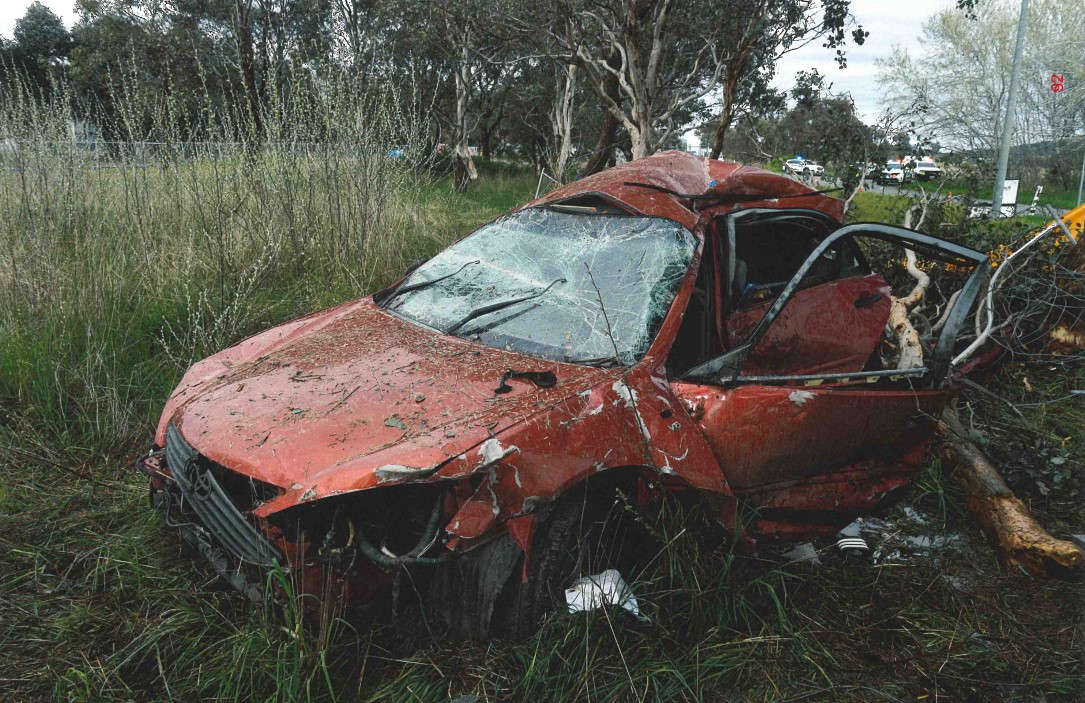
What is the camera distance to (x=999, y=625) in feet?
8.77

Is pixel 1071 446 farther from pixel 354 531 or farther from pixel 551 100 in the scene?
pixel 551 100

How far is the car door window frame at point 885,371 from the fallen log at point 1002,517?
0.79 m

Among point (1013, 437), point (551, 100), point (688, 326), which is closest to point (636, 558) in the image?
point (688, 326)

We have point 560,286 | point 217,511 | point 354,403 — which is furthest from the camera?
point 560,286

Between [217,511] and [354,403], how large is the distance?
1.72 ft

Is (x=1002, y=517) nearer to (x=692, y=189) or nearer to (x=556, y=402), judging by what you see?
(x=692, y=189)

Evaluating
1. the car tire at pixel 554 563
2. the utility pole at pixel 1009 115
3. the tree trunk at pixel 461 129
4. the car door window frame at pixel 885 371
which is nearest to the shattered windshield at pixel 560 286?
the car door window frame at pixel 885 371

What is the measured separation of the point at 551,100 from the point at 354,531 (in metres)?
25.8

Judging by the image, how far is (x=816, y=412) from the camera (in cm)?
267

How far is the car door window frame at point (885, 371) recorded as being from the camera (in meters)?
2.53

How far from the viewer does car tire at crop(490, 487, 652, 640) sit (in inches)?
86.7

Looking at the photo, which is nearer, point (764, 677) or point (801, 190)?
point (764, 677)

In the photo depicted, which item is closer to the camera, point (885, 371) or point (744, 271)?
point (885, 371)

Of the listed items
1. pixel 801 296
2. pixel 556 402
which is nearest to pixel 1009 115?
pixel 801 296
